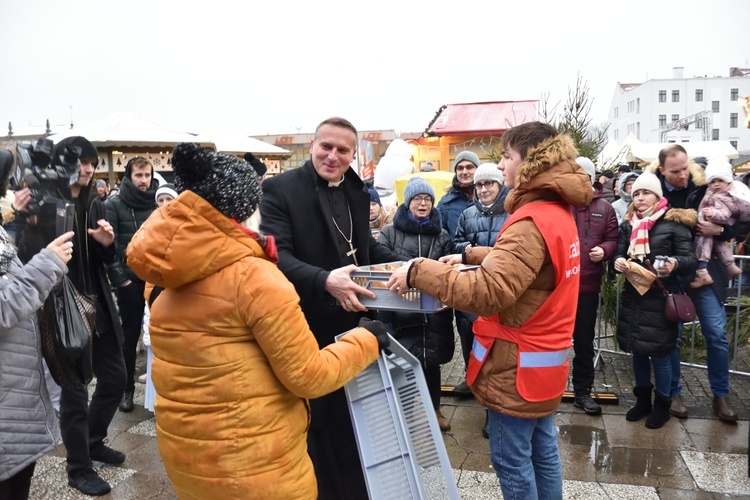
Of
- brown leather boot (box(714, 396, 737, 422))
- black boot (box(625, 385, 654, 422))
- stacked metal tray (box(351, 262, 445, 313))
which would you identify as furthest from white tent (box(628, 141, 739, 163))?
stacked metal tray (box(351, 262, 445, 313))

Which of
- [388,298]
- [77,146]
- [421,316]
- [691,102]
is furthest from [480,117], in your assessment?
[691,102]

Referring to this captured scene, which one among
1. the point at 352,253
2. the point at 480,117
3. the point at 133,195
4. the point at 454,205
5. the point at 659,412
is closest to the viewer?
the point at 352,253

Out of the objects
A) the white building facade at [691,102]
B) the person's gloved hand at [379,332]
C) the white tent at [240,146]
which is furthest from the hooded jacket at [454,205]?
the white building facade at [691,102]

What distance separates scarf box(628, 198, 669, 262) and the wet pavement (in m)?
1.41

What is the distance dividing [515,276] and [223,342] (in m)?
1.24

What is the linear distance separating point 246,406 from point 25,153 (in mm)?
2247

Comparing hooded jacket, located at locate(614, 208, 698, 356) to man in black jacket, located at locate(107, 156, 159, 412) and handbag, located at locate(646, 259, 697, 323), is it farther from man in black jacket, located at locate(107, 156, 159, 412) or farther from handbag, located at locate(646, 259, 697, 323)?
man in black jacket, located at locate(107, 156, 159, 412)

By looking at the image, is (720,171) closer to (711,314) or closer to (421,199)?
(711,314)

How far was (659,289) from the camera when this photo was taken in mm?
4531

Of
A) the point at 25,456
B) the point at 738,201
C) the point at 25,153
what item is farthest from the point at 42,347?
the point at 738,201

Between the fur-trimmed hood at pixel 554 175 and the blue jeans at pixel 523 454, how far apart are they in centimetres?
107

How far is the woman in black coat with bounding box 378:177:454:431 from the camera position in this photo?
443cm

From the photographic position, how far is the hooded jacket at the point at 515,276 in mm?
2367

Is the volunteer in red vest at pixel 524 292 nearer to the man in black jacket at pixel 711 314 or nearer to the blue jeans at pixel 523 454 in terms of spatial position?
the blue jeans at pixel 523 454
